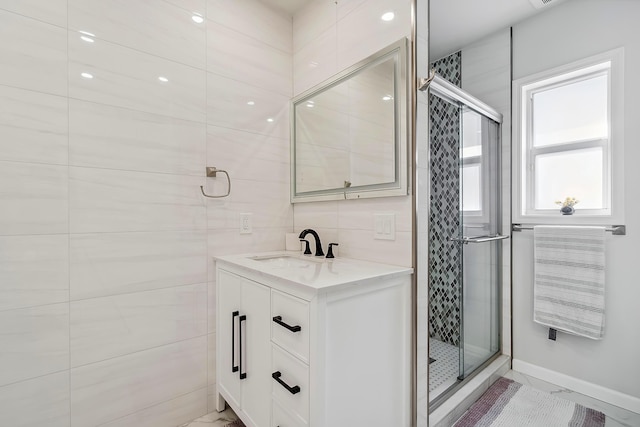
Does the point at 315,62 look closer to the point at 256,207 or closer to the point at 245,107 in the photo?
the point at 245,107

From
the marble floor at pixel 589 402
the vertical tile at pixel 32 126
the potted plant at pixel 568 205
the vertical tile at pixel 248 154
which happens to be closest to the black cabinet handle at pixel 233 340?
the vertical tile at pixel 248 154

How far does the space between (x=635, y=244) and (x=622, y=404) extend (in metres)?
0.90

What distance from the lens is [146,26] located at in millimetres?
1466

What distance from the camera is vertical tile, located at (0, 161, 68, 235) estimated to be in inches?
45.2

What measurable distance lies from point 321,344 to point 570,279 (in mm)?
1736

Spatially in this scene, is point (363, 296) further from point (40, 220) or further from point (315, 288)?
point (40, 220)

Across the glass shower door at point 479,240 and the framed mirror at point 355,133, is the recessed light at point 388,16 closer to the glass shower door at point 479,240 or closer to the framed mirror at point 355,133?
the framed mirror at point 355,133

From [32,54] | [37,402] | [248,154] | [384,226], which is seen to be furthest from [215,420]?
[32,54]

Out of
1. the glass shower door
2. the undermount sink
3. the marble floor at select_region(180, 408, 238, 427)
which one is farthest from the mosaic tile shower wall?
the marble floor at select_region(180, 408, 238, 427)

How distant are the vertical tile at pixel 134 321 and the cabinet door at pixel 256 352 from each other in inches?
15.1

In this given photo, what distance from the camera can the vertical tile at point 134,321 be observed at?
4.26 feet

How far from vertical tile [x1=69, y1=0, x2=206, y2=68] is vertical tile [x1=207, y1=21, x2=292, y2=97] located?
7 cm

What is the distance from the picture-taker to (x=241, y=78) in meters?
1.78

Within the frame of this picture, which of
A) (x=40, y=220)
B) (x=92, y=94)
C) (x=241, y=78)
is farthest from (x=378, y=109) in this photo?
(x=40, y=220)
